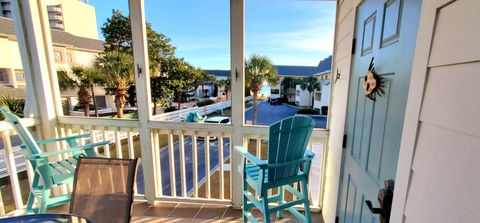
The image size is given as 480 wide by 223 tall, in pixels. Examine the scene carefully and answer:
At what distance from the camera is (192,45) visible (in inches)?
83.7

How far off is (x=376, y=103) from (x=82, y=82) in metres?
2.80

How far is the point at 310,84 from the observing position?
2027 mm

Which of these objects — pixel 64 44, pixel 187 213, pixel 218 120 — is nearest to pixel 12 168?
pixel 64 44

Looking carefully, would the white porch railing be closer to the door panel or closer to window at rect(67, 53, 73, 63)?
window at rect(67, 53, 73, 63)

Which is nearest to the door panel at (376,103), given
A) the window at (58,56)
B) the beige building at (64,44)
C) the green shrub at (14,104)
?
the beige building at (64,44)

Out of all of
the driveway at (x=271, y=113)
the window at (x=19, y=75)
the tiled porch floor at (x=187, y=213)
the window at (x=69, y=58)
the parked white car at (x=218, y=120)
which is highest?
the window at (x=69, y=58)

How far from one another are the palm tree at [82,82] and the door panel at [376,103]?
8.27 ft

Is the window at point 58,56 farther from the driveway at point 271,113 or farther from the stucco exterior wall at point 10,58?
the driveway at point 271,113

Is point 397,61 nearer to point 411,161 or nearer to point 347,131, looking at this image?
point 411,161

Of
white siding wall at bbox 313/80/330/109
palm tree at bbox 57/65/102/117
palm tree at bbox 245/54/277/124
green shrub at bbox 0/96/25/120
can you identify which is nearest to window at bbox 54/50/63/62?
palm tree at bbox 57/65/102/117

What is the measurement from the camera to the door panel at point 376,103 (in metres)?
0.81

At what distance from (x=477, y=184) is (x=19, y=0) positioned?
3347 mm

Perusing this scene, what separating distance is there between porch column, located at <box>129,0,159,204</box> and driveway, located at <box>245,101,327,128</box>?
1039 mm

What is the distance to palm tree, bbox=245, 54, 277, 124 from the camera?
6.75 ft
